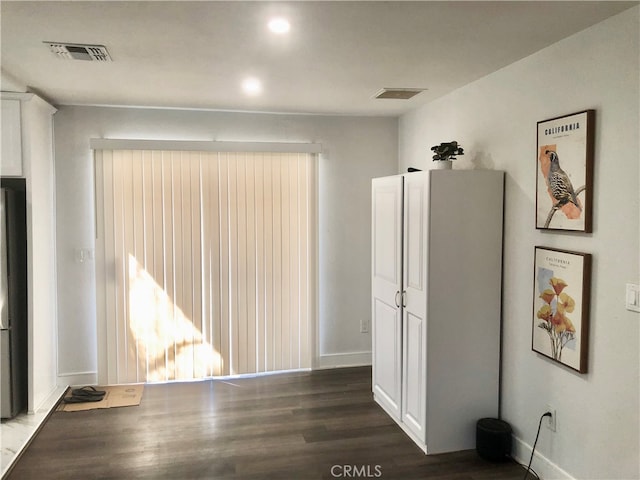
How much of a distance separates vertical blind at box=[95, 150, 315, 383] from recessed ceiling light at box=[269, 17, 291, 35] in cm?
212

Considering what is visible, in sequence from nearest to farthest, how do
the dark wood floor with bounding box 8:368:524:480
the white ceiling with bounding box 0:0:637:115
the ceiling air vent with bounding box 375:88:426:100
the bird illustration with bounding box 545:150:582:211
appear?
the white ceiling with bounding box 0:0:637:115, the bird illustration with bounding box 545:150:582:211, the dark wood floor with bounding box 8:368:524:480, the ceiling air vent with bounding box 375:88:426:100

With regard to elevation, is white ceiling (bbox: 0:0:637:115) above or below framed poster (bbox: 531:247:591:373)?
above

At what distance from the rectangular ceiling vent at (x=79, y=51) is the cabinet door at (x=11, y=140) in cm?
107

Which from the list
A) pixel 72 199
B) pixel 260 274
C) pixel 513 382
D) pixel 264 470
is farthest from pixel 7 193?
pixel 513 382

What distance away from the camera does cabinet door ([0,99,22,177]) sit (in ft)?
11.6

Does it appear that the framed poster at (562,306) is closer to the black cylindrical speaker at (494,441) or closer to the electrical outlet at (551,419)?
the electrical outlet at (551,419)

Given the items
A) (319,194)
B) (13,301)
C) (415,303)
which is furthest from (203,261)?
(415,303)

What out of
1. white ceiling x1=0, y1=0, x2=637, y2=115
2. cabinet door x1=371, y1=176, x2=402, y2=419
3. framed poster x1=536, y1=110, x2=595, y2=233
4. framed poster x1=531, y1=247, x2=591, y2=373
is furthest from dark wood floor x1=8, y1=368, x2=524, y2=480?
white ceiling x1=0, y1=0, x2=637, y2=115

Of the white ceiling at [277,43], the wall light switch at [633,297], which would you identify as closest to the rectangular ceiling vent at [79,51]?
the white ceiling at [277,43]

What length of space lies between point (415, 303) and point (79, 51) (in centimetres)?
250

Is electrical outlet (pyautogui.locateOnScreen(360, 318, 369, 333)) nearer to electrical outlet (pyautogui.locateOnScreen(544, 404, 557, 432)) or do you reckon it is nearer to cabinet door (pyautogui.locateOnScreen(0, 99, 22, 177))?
electrical outlet (pyautogui.locateOnScreen(544, 404, 557, 432))

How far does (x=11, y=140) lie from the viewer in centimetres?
358

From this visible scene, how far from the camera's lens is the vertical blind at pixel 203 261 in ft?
14.0

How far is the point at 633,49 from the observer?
86.0 inches
